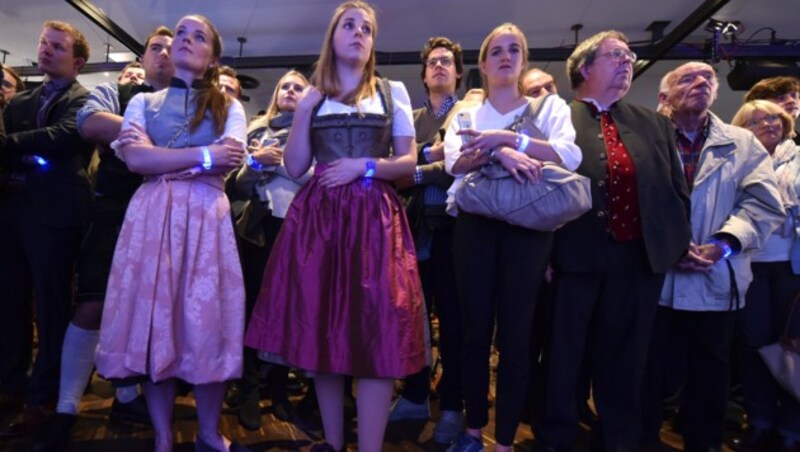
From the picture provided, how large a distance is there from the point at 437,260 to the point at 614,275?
751 millimetres

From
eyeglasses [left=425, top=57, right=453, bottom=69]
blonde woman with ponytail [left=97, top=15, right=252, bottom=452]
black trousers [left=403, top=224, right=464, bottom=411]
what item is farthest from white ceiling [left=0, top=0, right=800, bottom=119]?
blonde woman with ponytail [left=97, top=15, right=252, bottom=452]

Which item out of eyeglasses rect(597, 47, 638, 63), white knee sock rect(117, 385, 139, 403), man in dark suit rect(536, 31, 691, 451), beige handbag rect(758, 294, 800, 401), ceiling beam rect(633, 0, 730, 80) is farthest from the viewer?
ceiling beam rect(633, 0, 730, 80)

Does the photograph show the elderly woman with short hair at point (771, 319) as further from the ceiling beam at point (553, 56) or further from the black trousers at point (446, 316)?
the ceiling beam at point (553, 56)

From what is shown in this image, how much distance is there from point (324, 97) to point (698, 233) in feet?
5.27

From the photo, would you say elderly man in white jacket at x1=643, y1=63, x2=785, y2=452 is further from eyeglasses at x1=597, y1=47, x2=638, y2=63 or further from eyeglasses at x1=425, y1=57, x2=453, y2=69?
eyeglasses at x1=425, y1=57, x2=453, y2=69

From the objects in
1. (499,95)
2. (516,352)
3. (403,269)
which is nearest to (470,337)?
(516,352)

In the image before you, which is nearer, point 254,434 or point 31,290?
point 254,434

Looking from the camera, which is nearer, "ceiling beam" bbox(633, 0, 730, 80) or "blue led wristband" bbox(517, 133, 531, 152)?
"blue led wristband" bbox(517, 133, 531, 152)

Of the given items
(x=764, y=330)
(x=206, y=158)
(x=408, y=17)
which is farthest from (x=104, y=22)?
(x=764, y=330)

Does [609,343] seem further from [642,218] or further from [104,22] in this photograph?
[104,22]

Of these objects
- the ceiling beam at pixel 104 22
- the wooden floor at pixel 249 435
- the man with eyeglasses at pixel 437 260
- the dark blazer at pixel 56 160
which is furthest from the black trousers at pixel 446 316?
the ceiling beam at pixel 104 22

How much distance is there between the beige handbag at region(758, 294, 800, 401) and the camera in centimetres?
210

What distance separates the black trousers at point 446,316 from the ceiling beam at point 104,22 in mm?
5655

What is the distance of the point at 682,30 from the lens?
581cm
